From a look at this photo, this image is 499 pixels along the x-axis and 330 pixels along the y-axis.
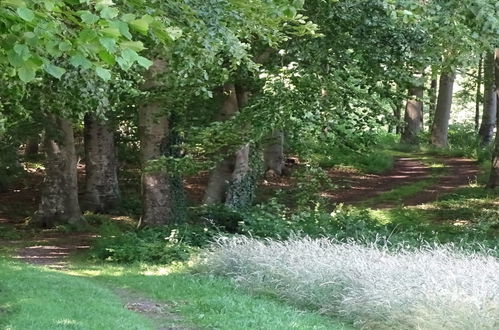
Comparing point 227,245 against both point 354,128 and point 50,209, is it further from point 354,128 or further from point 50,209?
point 50,209

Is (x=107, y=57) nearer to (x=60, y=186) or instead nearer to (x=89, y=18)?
(x=89, y=18)

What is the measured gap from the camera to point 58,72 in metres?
3.81

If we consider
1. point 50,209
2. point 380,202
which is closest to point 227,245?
point 50,209

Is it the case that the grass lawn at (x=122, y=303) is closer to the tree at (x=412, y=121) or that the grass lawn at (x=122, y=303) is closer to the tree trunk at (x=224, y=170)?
the tree trunk at (x=224, y=170)

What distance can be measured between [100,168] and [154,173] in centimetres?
460

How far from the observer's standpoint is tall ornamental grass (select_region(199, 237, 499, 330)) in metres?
7.59

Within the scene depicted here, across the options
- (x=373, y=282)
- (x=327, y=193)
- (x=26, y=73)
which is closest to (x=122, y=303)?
(x=373, y=282)

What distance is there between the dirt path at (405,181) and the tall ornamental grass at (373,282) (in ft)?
34.1

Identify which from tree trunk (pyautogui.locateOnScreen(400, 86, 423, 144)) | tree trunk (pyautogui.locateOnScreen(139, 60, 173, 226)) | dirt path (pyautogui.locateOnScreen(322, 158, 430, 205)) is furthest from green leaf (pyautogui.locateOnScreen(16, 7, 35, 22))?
tree trunk (pyautogui.locateOnScreen(400, 86, 423, 144))

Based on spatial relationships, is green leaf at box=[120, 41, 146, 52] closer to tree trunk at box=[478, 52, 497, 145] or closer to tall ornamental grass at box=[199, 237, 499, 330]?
tall ornamental grass at box=[199, 237, 499, 330]

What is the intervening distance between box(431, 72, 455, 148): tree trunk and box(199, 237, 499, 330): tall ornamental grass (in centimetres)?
1876

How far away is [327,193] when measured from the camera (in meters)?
23.7

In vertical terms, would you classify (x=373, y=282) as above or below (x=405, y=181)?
below

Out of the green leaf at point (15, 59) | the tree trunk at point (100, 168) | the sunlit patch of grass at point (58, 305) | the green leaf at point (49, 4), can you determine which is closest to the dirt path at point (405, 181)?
the tree trunk at point (100, 168)
